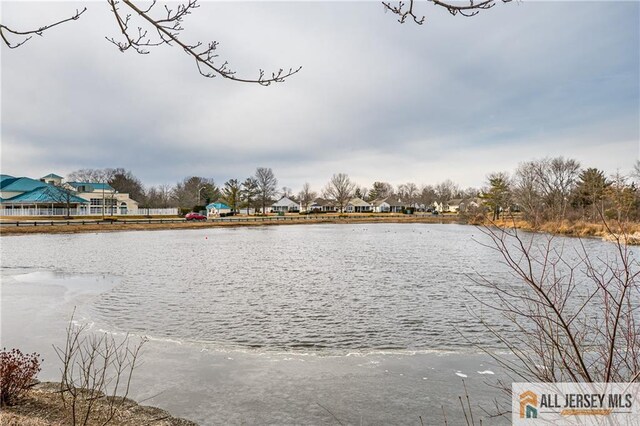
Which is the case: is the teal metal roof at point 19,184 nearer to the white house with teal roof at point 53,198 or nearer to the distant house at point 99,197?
the white house with teal roof at point 53,198

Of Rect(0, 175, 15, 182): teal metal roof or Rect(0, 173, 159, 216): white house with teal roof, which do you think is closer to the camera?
Rect(0, 173, 159, 216): white house with teal roof

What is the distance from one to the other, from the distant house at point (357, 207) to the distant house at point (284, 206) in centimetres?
1690

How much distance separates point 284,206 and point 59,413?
124176 millimetres

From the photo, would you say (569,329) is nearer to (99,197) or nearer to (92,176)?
(99,197)

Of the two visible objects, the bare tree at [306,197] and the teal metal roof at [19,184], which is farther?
the bare tree at [306,197]

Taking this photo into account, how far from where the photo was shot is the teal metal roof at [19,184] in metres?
75.9

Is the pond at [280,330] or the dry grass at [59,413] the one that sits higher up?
the dry grass at [59,413]

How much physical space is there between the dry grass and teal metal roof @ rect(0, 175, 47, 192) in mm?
86586

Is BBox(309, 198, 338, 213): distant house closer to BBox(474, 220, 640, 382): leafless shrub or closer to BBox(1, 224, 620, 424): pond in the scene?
BBox(1, 224, 620, 424): pond

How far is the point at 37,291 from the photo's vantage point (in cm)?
1582

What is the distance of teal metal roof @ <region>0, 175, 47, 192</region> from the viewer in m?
75.9

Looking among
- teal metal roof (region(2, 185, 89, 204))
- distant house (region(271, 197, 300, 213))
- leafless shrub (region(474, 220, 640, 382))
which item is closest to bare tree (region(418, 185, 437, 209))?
distant house (region(271, 197, 300, 213))

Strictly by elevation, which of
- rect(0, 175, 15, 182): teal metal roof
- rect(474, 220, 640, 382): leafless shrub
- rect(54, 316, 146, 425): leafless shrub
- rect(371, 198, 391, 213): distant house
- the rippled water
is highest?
rect(0, 175, 15, 182): teal metal roof

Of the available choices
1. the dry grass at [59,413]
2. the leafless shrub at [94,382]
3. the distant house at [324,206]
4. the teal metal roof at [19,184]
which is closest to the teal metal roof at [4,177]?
the teal metal roof at [19,184]
